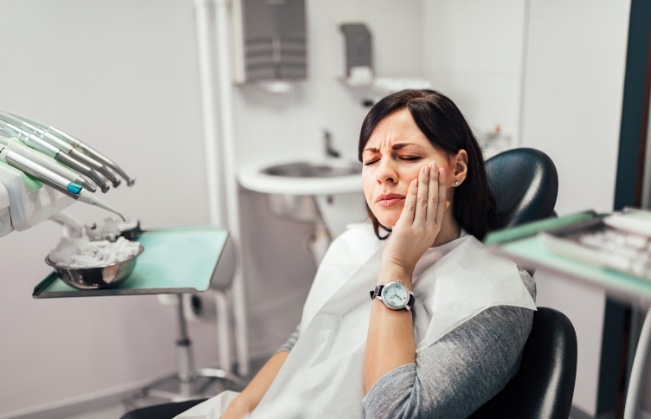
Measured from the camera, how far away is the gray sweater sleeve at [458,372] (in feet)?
3.06

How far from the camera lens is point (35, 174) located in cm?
106

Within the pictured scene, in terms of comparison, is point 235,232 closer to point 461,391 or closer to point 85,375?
point 85,375

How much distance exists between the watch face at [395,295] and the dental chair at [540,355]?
242mm

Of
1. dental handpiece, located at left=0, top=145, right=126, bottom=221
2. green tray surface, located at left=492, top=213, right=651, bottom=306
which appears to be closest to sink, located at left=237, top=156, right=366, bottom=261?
dental handpiece, located at left=0, top=145, right=126, bottom=221

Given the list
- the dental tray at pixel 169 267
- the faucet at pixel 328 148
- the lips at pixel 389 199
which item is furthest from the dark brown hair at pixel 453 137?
the faucet at pixel 328 148

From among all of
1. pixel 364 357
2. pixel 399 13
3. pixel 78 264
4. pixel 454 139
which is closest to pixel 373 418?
pixel 364 357

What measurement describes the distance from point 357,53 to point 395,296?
64.5 inches

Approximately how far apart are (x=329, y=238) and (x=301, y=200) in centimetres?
23

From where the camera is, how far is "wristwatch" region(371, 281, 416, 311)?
1046 millimetres

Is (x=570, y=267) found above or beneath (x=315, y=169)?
above

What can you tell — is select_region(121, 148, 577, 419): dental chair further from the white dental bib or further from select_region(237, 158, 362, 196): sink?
select_region(237, 158, 362, 196): sink

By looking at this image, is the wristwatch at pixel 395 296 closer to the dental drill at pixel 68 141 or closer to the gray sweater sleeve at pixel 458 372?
the gray sweater sleeve at pixel 458 372

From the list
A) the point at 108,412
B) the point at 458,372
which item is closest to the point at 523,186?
the point at 458,372

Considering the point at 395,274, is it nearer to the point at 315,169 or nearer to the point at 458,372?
the point at 458,372
